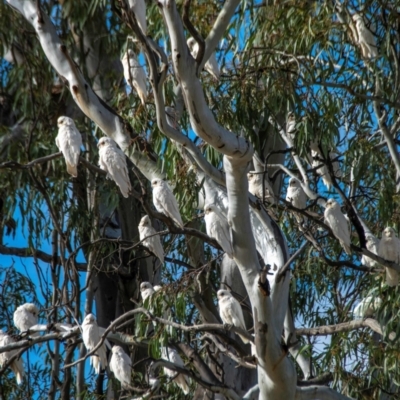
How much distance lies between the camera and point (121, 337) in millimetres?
3332

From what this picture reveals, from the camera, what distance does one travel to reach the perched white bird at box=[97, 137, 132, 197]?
3.26 metres

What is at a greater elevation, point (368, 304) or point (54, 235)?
point (54, 235)

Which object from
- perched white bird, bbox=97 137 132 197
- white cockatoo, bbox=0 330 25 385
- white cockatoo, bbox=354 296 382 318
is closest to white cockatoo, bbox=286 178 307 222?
white cockatoo, bbox=354 296 382 318

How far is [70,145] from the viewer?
3.30 metres

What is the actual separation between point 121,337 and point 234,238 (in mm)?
786

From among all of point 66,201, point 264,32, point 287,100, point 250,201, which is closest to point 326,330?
point 250,201

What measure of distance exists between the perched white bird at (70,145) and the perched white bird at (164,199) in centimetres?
31

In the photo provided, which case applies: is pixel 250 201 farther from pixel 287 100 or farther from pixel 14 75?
pixel 14 75

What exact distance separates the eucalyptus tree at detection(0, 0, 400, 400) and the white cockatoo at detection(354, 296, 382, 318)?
5cm

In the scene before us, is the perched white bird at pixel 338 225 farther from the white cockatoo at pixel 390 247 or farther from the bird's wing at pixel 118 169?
the bird's wing at pixel 118 169

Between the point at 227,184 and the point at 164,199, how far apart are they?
0.54 m

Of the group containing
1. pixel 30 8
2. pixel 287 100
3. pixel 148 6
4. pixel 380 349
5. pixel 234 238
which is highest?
pixel 148 6

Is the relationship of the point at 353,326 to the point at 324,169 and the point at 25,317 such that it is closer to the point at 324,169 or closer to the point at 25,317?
the point at 324,169

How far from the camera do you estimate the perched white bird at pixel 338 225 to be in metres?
3.30
